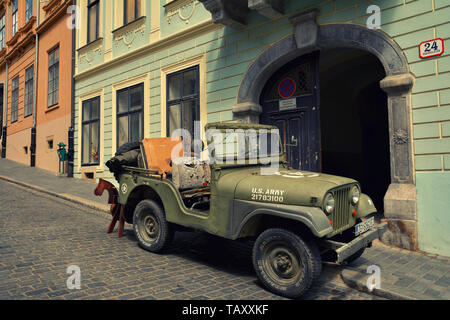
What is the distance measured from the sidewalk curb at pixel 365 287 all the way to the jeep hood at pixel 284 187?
1136 millimetres

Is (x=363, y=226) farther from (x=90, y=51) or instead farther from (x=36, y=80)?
(x=36, y=80)

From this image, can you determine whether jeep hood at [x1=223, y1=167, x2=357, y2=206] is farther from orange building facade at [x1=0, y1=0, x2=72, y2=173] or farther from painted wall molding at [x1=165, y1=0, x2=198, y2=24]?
orange building facade at [x1=0, y1=0, x2=72, y2=173]

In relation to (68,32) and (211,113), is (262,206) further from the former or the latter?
(68,32)

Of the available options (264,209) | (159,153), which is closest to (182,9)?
(159,153)

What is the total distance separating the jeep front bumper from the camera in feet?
10.9

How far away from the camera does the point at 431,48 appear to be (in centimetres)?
534

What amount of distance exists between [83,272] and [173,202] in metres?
1.42

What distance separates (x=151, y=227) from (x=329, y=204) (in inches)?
115

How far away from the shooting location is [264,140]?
4.84 m

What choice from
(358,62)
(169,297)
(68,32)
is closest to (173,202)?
(169,297)

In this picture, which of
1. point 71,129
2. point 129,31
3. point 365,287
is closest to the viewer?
point 365,287

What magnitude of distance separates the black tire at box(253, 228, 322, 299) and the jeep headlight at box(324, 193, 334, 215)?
0.36m

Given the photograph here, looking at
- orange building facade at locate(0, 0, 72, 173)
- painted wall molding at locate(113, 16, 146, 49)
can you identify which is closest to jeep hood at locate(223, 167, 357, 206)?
painted wall molding at locate(113, 16, 146, 49)
